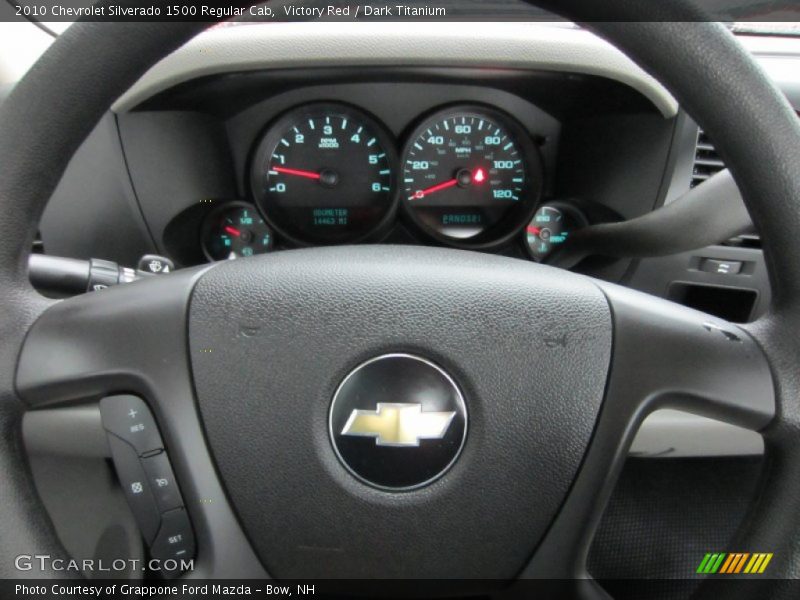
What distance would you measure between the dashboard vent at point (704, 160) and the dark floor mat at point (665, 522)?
3.03ft

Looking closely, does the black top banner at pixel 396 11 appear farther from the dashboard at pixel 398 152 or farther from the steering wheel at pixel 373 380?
the steering wheel at pixel 373 380

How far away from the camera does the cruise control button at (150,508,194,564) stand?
0.78 metres

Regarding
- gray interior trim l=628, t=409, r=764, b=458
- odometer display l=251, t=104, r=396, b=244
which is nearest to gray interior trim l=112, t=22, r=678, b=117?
odometer display l=251, t=104, r=396, b=244

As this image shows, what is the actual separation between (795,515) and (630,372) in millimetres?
198

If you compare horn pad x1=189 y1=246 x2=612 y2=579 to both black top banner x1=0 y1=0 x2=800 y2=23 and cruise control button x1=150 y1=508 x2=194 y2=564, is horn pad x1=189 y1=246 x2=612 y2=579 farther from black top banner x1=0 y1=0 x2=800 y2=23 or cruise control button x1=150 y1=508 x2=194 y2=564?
black top banner x1=0 y1=0 x2=800 y2=23

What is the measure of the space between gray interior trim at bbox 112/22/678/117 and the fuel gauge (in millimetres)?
535

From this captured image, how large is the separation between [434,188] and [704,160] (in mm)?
850

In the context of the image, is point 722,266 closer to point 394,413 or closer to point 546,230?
point 546,230

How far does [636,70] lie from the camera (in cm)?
168

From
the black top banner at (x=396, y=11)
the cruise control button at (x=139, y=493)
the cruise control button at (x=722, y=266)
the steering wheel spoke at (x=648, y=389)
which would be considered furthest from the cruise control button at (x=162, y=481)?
the cruise control button at (x=722, y=266)

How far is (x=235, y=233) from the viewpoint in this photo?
88.6 inches

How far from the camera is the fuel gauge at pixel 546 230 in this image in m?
2.24

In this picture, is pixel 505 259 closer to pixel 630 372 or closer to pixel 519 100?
pixel 630 372

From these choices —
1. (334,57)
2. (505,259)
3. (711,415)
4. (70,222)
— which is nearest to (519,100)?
(334,57)
